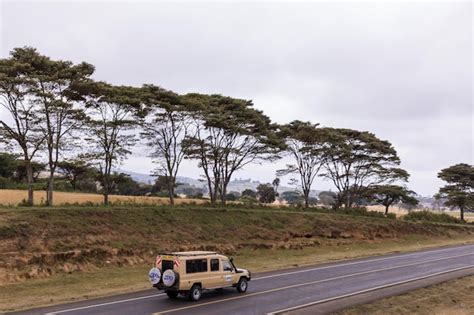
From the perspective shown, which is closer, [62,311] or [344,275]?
[62,311]

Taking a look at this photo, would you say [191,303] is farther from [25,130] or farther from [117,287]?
[25,130]

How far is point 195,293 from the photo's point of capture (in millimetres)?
20781

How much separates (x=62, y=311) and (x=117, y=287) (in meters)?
5.93

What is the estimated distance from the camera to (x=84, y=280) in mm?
26172

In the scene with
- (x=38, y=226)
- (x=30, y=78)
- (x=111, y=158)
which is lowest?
(x=38, y=226)

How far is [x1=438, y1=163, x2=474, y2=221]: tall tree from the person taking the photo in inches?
3095

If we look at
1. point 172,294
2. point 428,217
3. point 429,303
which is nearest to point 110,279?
point 172,294

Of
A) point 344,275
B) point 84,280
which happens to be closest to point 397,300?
point 344,275

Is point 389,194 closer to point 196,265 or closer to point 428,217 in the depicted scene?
point 428,217

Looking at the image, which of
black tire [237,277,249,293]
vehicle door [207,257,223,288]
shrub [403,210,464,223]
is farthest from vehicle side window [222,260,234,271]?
shrub [403,210,464,223]

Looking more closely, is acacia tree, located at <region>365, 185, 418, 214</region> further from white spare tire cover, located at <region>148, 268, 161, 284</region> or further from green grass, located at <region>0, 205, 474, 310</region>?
white spare tire cover, located at <region>148, 268, 161, 284</region>

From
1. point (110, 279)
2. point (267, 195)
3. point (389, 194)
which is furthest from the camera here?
point (267, 195)

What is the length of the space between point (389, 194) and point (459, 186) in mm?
15881

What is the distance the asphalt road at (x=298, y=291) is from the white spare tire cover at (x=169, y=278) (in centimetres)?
78
